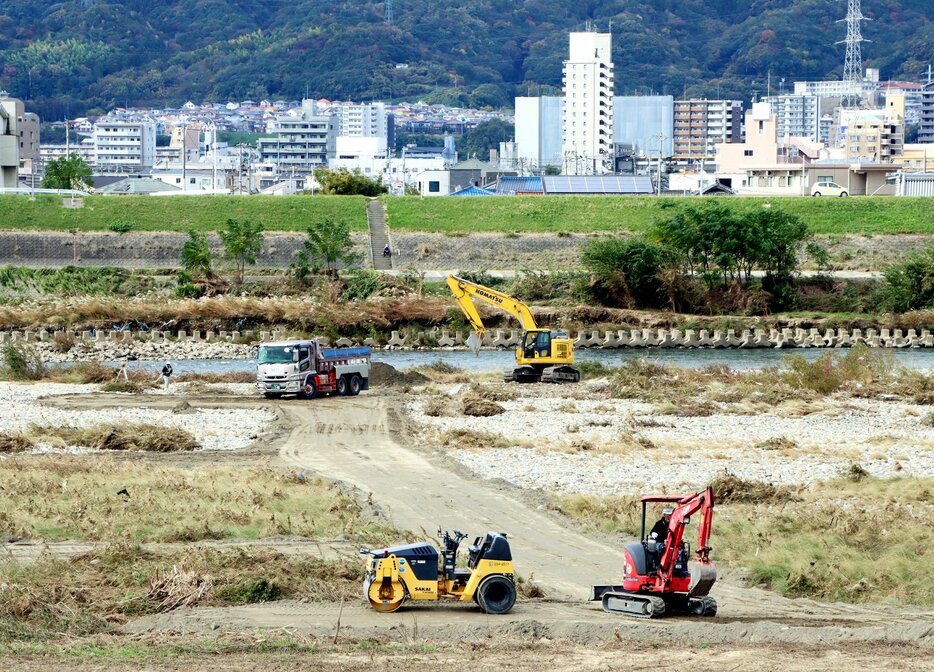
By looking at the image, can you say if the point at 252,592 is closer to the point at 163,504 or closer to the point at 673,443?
the point at 163,504

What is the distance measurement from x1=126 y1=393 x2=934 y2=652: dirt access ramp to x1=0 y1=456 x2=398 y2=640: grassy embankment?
1.84 feet

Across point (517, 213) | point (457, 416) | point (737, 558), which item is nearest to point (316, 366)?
point (457, 416)

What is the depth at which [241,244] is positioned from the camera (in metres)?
69.7

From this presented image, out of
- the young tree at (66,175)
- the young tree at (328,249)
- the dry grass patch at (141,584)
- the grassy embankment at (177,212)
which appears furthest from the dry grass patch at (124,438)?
the young tree at (66,175)

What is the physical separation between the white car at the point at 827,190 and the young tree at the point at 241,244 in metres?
40.8

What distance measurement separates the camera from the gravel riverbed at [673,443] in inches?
1006

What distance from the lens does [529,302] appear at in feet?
211

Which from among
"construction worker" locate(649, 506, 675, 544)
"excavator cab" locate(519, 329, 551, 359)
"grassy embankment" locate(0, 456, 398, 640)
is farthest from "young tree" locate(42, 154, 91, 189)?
"construction worker" locate(649, 506, 675, 544)

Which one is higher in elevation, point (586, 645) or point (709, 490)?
point (709, 490)

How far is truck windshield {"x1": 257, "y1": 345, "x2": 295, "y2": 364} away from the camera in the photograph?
38.1 meters

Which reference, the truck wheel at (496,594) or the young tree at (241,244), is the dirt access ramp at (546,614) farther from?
the young tree at (241,244)

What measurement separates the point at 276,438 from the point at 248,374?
13.3 meters

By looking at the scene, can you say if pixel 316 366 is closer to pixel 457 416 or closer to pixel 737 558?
pixel 457 416

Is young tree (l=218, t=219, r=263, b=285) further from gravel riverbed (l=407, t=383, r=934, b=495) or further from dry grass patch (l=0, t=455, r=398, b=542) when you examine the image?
dry grass patch (l=0, t=455, r=398, b=542)
